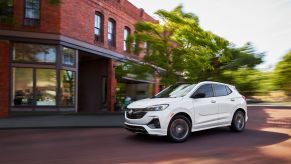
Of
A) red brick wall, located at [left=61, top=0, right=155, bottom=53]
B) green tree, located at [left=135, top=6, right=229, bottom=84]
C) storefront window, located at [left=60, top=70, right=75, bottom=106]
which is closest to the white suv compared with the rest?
green tree, located at [left=135, top=6, right=229, bottom=84]

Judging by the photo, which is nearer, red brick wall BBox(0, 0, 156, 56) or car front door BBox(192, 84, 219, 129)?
car front door BBox(192, 84, 219, 129)

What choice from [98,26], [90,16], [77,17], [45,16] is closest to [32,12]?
[45,16]

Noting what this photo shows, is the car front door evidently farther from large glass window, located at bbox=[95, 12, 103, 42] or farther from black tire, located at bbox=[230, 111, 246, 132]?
large glass window, located at bbox=[95, 12, 103, 42]

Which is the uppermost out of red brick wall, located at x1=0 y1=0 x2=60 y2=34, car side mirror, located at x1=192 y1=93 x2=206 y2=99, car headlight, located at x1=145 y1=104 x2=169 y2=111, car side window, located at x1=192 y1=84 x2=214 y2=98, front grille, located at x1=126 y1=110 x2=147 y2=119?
red brick wall, located at x1=0 y1=0 x2=60 y2=34

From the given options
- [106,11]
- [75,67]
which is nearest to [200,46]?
[75,67]

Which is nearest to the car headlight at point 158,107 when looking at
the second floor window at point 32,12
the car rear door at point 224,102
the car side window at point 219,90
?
the car rear door at point 224,102

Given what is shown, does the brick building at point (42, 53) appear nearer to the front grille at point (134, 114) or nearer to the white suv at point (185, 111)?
the front grille at point (134, 114)

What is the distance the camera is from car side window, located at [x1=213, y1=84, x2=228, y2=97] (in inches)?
423

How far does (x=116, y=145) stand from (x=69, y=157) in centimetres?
173

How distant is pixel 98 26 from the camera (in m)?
22.4

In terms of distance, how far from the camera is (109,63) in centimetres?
2362

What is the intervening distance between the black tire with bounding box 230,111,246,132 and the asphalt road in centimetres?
22

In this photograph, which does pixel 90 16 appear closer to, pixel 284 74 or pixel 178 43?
pixel 178 43

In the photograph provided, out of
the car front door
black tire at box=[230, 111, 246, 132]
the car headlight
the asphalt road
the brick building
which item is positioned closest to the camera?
the asphalt road
